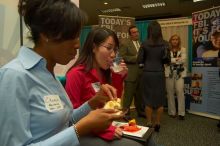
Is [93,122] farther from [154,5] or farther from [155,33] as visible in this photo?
[154,5]

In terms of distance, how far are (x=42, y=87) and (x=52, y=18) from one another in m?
0.23

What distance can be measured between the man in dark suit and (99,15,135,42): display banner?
1.16m

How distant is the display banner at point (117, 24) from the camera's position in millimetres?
6328

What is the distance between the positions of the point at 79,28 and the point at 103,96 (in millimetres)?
449

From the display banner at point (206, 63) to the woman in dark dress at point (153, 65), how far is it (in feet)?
5.43

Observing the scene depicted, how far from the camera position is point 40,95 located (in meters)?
0.95

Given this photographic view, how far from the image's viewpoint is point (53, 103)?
986 mm

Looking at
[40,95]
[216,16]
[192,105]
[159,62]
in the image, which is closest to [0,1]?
[40,95]

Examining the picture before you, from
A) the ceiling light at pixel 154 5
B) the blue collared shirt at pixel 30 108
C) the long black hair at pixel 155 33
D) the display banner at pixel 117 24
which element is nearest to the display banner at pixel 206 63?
the display banner at pixel 117 24

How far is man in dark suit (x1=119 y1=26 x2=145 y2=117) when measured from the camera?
5.09m

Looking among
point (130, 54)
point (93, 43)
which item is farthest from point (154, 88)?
point (93, 43)

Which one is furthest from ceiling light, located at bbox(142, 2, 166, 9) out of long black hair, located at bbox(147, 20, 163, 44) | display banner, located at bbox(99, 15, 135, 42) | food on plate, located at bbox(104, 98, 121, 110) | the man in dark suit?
food on plate, located at bbox(104, 98, 121, 110)

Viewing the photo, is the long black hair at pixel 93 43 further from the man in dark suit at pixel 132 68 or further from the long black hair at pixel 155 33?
the man in dark suit at pixel 132 68

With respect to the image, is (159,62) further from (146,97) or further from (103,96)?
(103,96)
